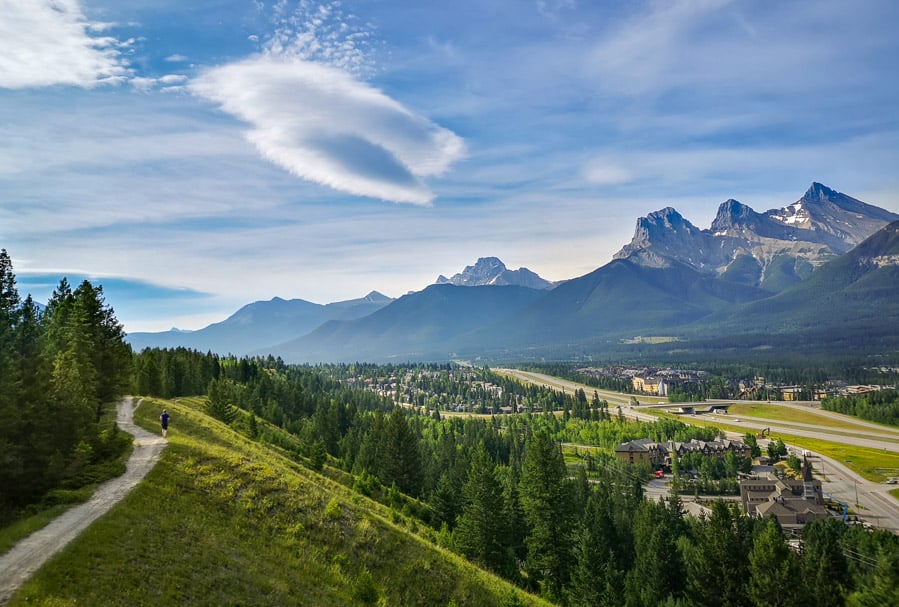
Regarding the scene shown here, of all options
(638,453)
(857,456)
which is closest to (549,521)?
(638,453)

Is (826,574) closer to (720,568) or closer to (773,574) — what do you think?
(773,574)

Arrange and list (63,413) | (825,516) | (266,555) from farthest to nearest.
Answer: (825,516) → (63,413) → (266,555)

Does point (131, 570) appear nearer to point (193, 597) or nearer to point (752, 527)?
point (193, 597)

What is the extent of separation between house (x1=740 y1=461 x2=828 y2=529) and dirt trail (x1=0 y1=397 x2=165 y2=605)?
81895mm

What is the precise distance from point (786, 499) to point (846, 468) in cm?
4267

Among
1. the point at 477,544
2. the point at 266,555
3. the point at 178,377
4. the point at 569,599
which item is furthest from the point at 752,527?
the point at 178,377

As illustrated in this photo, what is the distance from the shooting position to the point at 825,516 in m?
77.6

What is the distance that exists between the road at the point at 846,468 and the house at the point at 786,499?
20.8 ft

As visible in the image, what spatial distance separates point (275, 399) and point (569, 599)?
235ft

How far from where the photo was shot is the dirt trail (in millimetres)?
16406

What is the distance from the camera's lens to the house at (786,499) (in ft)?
260

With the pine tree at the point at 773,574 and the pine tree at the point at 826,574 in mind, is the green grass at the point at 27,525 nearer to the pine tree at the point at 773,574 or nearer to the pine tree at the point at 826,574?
the pine tree at the point at 773,574

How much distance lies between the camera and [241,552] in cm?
2211

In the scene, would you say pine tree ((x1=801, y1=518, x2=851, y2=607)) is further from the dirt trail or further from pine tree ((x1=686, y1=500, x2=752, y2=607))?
the dirt trail
